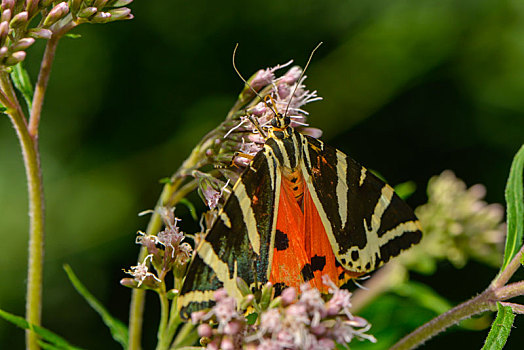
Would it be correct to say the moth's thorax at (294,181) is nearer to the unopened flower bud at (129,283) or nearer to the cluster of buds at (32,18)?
the unopened flower bud at (129,283)

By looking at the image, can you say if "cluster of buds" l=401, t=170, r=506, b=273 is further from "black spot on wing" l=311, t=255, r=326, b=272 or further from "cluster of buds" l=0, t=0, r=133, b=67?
"cluster of buds" l=0, t=0, r=133, b=67

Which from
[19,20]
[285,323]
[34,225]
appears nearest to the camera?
[285,323]

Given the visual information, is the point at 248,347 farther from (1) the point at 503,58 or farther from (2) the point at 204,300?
(1) the point at 503,58

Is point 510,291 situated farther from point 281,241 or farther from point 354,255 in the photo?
point 281,241

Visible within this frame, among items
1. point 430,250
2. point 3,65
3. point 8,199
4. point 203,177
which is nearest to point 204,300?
point 203,177

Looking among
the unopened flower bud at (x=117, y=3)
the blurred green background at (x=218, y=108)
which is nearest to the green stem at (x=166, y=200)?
the unopened flower bud at (x=117, y=3)

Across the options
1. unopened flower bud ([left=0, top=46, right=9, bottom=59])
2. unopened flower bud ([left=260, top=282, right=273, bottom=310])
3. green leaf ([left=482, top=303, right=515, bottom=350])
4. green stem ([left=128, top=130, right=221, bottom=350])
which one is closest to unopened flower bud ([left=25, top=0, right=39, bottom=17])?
unopened flower bud ([left=0, top=46, right=9, bottom=59])

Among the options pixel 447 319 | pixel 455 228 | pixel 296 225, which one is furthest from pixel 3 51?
Result: pixel 455 228
